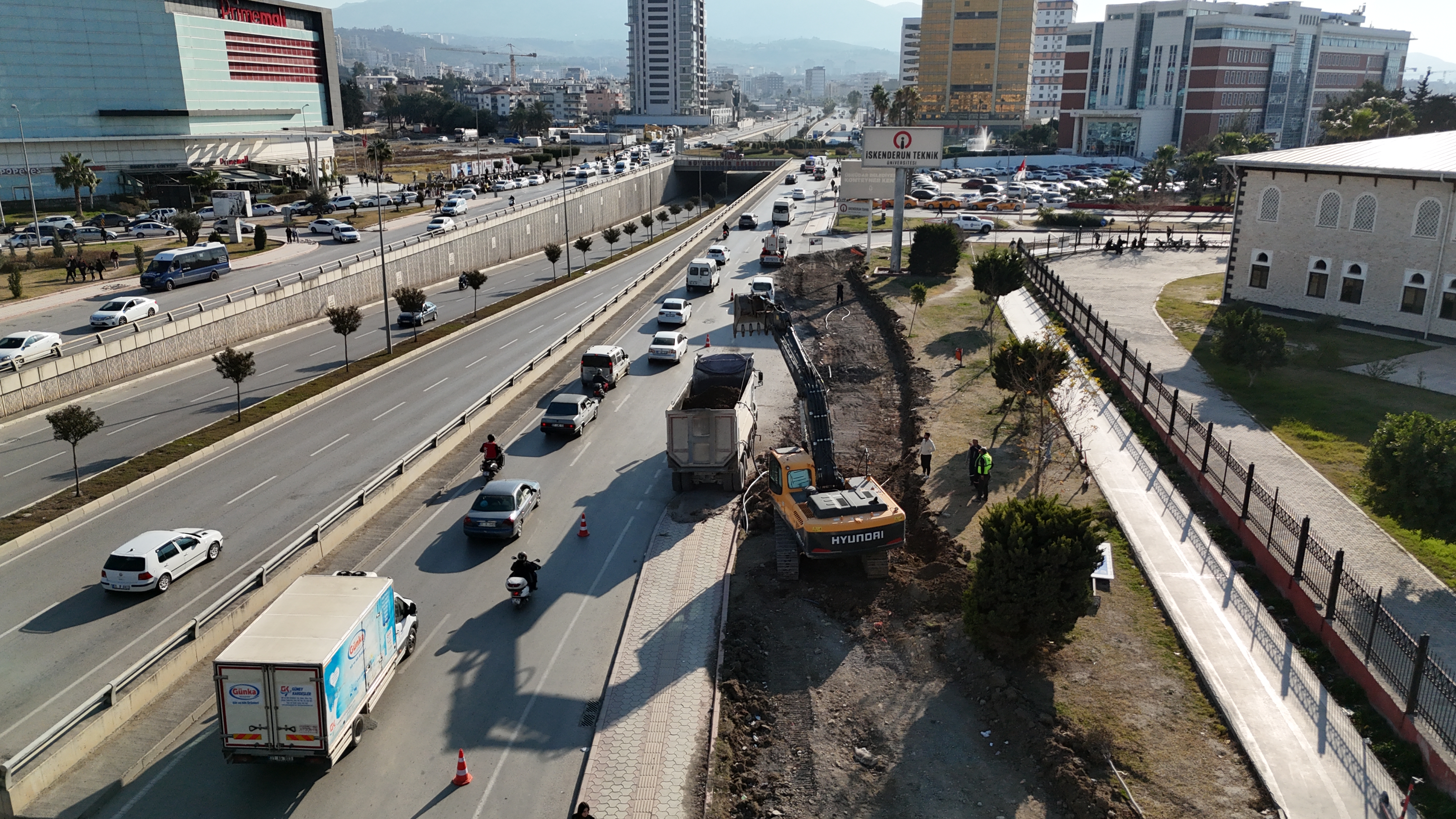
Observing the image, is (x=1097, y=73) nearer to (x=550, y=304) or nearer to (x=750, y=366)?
(x=550, y=304)

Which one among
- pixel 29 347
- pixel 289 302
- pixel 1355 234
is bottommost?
pixel 289 302

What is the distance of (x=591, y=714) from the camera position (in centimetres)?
1703

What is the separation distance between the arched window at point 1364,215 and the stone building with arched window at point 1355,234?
4 cm

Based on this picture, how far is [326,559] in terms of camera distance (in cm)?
2288

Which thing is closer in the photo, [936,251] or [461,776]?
[461,776]

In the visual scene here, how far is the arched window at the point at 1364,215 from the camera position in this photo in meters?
43.5

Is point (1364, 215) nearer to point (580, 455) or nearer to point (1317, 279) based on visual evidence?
point (1317, 279)

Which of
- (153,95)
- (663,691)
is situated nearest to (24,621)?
(663,691)

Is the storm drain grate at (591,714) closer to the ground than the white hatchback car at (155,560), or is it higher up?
closer to the ground

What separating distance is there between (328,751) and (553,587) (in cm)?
770

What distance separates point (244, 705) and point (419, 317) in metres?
36.8

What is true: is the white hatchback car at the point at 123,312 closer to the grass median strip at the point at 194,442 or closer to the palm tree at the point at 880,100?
the grass median strip at the point at 194,442

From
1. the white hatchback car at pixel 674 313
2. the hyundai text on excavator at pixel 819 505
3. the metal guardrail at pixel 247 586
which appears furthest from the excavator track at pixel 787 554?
the white hatchback car at pixel 674 313

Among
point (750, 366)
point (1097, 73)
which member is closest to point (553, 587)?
point (750, 366)
